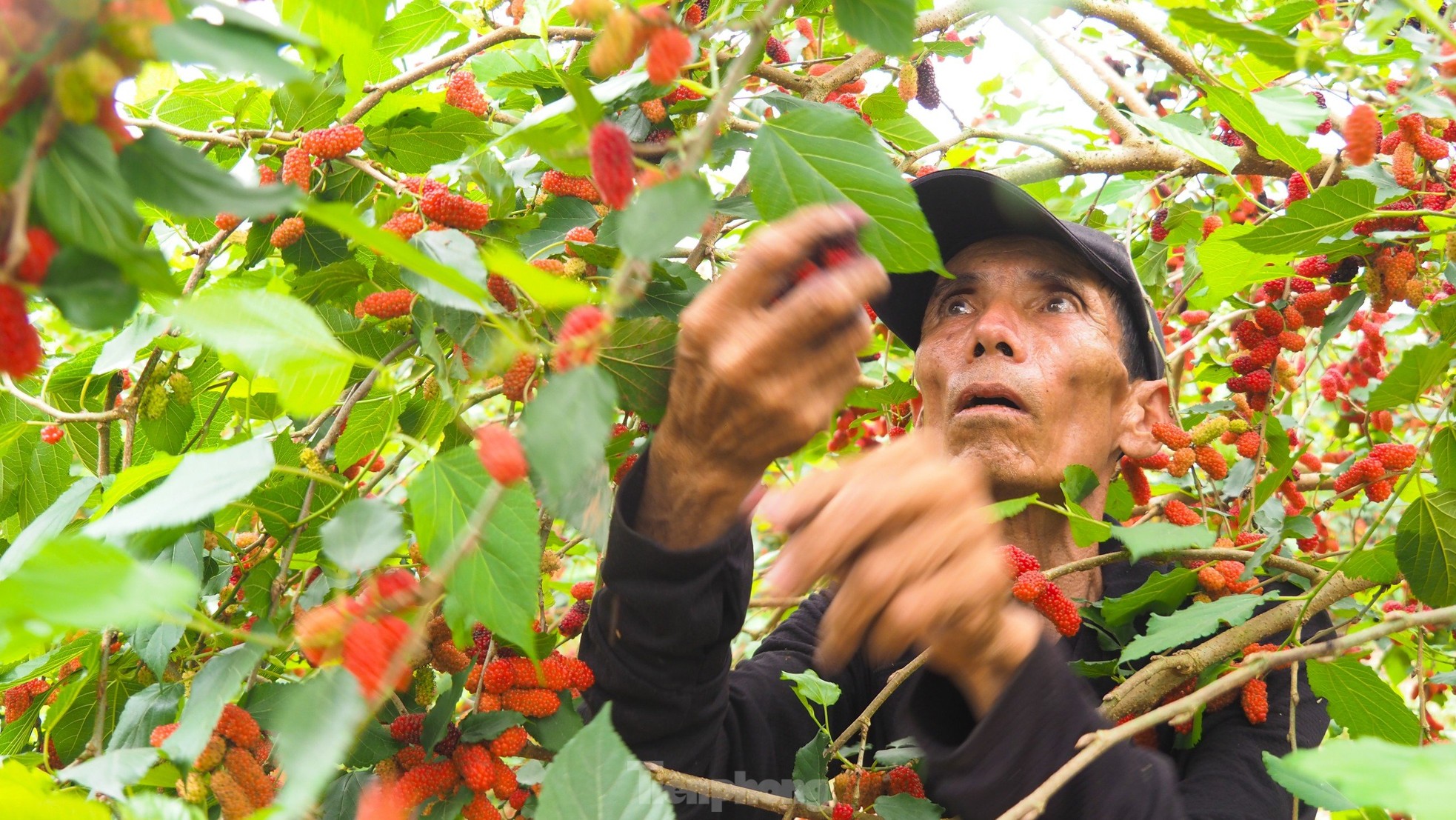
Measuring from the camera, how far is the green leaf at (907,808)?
1.01 meters

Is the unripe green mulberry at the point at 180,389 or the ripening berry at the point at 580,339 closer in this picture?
the ripening berry at the point at 580,339

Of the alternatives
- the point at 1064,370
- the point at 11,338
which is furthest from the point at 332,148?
the point at 1064,370

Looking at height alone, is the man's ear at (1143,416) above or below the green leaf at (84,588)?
below

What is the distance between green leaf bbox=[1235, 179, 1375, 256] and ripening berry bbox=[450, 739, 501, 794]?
928 millimetres

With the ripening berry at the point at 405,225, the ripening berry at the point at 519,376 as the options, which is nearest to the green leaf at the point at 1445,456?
the ripening berry at the point at 519,376

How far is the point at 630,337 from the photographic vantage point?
88cm

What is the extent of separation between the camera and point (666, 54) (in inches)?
26.6

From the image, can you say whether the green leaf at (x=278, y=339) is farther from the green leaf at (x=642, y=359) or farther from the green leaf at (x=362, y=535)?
the green leaf at (x=642, y=359)

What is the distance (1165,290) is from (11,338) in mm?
2179

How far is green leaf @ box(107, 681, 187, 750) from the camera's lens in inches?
35.2

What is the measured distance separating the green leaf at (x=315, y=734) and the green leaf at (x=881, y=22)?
49 centimetres

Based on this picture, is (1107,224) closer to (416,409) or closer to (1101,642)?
(1101,642)

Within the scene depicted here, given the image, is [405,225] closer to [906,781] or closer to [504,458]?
[504,458]

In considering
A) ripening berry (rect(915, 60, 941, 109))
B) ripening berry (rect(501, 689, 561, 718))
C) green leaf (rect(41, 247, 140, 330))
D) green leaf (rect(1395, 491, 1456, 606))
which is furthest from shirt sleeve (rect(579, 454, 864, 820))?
ripening berry (rect(915, 60, 941, 109))
